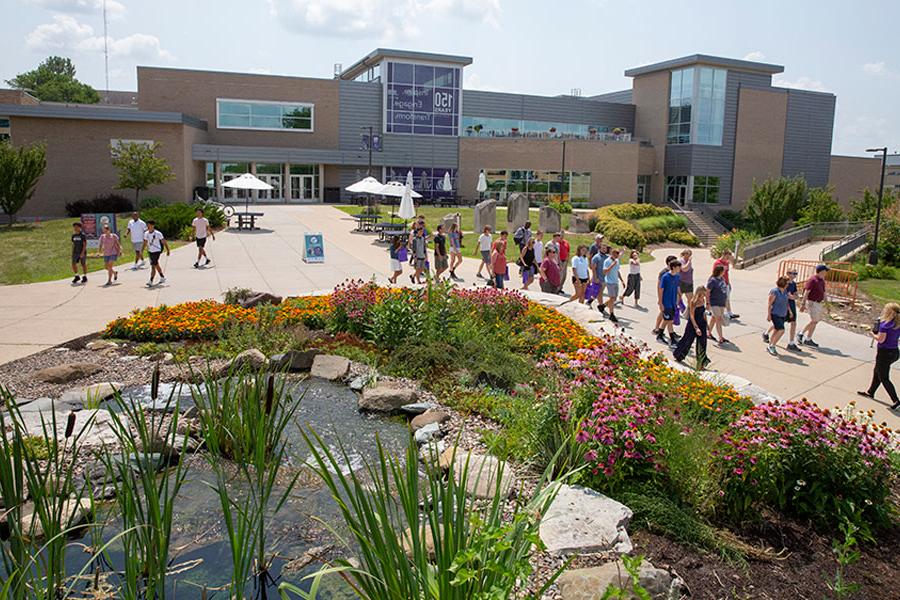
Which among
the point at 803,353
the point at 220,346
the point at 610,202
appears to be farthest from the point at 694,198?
the point at 220,346

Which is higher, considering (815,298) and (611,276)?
(611,276)

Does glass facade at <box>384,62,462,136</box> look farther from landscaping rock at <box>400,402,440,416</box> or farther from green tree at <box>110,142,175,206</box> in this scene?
landscaping rock at <box>400,402,440,416</box>

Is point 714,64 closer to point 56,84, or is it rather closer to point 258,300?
point 258,300

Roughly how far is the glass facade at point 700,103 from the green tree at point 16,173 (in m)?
45.2

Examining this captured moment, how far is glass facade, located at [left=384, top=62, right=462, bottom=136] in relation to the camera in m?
52.3

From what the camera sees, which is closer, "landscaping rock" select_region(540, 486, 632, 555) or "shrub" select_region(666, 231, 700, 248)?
"landscaping rock" select_region(540, 486, 632, 555)

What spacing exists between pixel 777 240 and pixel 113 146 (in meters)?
34.1

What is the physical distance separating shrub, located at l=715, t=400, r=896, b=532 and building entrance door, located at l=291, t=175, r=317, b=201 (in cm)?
4659

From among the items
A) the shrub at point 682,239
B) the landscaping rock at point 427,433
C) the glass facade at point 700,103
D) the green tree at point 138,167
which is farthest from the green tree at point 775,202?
the landscaping rock at point 427,433

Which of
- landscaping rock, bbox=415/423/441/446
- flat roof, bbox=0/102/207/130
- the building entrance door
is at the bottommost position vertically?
landscaping rock, bbox=415/423/441/446

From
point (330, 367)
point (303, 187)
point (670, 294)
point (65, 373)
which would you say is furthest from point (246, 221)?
point (330, 367)

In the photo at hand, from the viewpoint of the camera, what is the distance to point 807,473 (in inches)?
211

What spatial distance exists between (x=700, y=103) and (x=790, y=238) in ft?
83.4

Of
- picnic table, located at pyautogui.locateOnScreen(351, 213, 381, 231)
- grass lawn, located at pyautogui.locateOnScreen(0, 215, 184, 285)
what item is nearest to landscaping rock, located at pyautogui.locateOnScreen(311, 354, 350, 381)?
grass lawn, located at pyautogui.locateOnScreen(0, 215, 184, 285)
